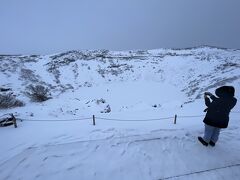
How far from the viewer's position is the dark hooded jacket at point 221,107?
516 centimetres

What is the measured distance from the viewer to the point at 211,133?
5859 mm

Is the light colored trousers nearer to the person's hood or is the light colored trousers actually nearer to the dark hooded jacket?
the dark hooded jacket

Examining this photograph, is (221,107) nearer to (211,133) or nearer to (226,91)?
(226,91)

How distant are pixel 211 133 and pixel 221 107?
1.07 m

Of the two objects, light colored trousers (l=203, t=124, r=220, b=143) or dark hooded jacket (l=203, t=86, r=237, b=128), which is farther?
light colored trousers (l=203, t=124, r=220, b=143)

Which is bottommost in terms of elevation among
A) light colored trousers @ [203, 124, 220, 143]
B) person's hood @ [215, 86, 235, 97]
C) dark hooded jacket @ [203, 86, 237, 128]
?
light colored trousers @ [203, 124, 220, 143]

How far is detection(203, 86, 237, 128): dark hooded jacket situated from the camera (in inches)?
203

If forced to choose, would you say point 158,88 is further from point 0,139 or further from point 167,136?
point 0,139

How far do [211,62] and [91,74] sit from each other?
21.8 metres

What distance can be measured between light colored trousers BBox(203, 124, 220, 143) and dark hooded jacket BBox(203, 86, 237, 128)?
27 centimetres

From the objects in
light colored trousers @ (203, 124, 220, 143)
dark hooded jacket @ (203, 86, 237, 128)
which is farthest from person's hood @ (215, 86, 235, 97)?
light colored trousers @ (203, 124, 220, 143)

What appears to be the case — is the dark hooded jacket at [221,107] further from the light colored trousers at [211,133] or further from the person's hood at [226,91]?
the light colored trousers at [211,133]

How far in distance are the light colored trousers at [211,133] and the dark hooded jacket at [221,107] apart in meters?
0.27

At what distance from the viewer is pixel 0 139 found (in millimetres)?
6629
